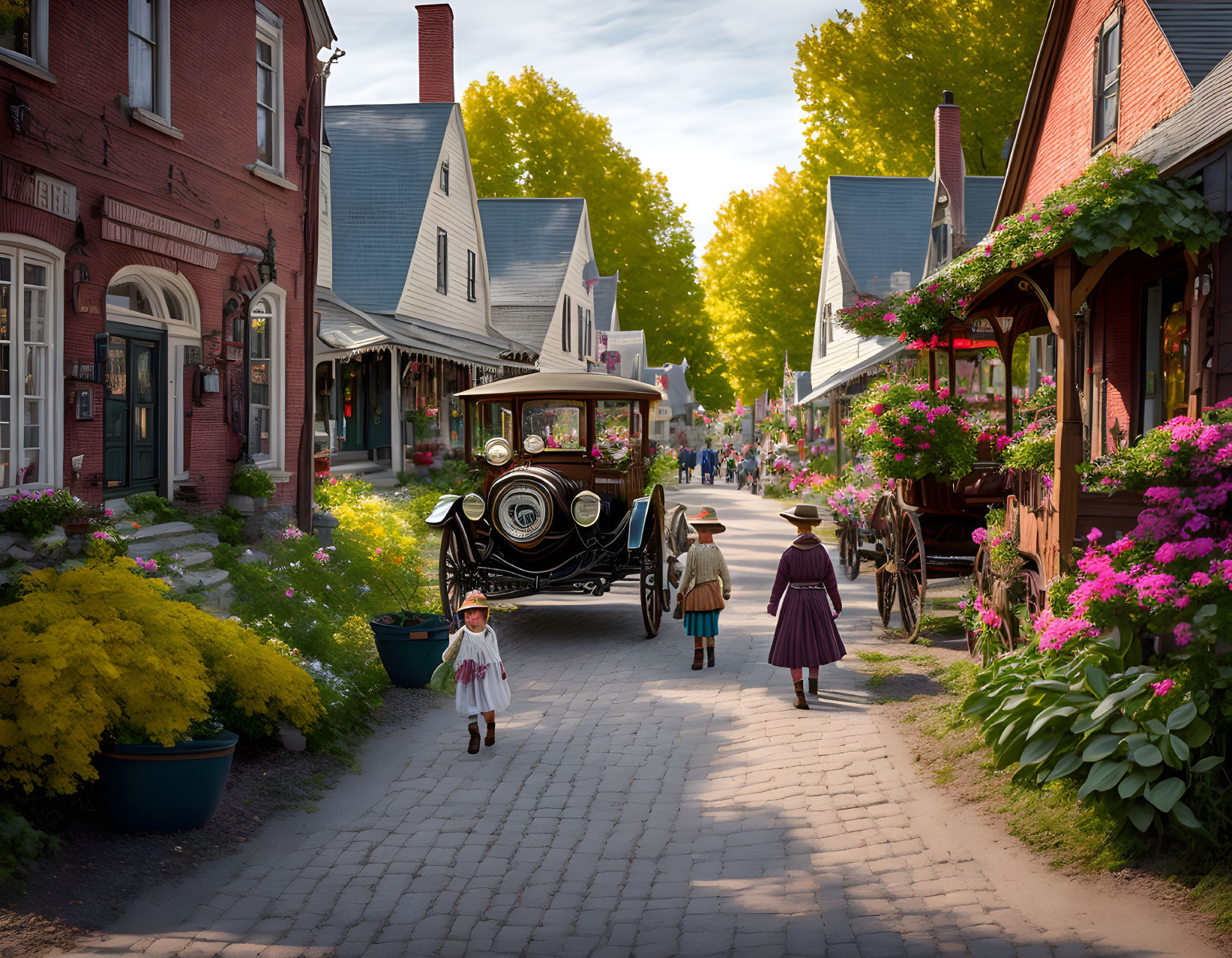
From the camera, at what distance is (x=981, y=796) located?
20.3 ft

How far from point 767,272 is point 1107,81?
27898mm

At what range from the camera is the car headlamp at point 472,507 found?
11.2 metres

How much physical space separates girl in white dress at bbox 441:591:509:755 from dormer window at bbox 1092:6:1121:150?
30.7 ft

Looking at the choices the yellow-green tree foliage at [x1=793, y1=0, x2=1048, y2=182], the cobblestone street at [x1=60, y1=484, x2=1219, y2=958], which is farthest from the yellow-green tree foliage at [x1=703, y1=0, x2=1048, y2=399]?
the cobblestone street at [x1=60, y1=484, x2=1219, y2=958]

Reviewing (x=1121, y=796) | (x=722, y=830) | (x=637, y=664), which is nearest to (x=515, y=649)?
(x=637, y=664)

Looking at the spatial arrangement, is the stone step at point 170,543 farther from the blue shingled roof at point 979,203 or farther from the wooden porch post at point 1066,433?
the blue shingled roof at point 979,203

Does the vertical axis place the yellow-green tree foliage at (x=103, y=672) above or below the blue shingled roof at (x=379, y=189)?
below

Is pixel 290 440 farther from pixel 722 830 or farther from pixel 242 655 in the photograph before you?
pixel 722 830

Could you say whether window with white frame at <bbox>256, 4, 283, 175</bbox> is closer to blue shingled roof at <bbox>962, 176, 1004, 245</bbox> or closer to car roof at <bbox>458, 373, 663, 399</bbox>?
car roof at <bbox>458, 373, 663, 399</bbox>

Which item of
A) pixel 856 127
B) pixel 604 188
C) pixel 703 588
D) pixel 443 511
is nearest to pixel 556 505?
pixel 443 511

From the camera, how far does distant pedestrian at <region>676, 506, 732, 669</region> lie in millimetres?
9859

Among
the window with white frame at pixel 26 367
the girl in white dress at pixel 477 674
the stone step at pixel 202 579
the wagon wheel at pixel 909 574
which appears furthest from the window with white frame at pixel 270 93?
the wagon wheel at pixel 909 574

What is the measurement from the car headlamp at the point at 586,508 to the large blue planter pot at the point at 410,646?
2.30 metres

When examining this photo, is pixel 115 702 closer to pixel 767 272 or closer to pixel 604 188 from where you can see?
pixel 767 272
